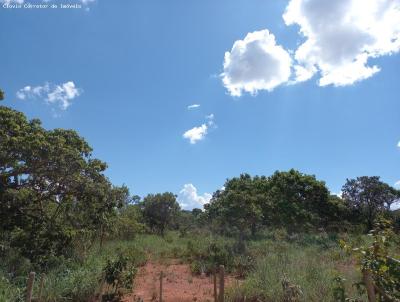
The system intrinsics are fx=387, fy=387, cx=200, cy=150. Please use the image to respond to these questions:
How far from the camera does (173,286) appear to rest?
1181 centimetres

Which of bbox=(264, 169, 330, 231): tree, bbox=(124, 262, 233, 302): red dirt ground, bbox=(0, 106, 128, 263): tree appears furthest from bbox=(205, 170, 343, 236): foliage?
bbox=(0, 106, 128, 263): tree

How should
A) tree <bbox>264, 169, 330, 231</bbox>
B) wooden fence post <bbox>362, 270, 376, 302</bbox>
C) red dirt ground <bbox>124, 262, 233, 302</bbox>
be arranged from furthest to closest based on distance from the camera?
tree <bbox>264, 169, 330, 231</bbox> → red dirt ground <bbox>124, 262, 233, 302</bbox> → wooden fence post <bbox>362, 270, 376, 302</bbox>

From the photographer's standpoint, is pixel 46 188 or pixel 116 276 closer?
pixel 116 276

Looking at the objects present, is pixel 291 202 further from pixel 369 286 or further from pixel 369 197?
pixel 369 286

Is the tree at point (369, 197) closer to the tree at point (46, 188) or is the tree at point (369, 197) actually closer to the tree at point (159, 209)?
the tree at point (159, 209)

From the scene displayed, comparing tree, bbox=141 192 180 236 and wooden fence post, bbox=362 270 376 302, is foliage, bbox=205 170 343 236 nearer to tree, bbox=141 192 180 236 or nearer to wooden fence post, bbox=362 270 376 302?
tree, bbox=141 192 180 236

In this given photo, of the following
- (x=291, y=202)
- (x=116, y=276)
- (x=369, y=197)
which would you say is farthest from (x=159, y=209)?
(x=116, y=276)

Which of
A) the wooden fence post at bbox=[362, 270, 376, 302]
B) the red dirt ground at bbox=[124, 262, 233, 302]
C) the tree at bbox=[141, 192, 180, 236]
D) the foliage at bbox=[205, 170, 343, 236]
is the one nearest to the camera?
the wooden fence post at bbox=[362, 270, 376, 302]

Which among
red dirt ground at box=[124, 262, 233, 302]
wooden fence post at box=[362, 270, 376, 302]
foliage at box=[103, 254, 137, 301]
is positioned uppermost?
wooden fence post at box=[362, 270, 376, 302]

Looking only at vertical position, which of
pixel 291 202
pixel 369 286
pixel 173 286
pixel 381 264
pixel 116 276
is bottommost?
pixel 173 286

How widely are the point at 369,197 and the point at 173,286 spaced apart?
31574 millimetres

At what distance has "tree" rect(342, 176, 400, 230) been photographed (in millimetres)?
37312

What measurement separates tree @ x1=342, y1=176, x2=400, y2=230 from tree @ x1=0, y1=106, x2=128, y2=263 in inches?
1190

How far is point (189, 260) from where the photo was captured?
52.2 ft
